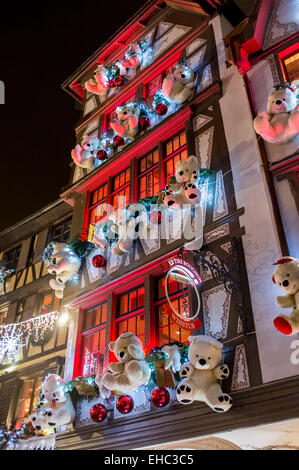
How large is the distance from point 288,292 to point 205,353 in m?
1.64

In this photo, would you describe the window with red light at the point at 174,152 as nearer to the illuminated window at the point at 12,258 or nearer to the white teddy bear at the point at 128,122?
the white teddy bear at the point at 128,122

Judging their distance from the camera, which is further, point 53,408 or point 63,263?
point 63,263

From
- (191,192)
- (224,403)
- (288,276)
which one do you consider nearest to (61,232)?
(191,192)

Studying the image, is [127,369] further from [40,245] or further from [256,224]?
[40,245]

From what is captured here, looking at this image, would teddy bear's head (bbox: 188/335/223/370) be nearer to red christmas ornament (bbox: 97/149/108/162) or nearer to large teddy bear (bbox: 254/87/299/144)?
large teddy bear (bbox: 254/87/299/144)

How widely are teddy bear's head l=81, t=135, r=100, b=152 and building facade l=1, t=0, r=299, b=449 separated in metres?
0.06

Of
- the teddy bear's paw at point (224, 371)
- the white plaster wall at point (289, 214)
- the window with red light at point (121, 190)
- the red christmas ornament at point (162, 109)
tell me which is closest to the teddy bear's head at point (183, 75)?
the red christmas ornament at point (162, 109)

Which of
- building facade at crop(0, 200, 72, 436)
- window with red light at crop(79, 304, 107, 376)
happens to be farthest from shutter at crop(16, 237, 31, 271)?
window with red light at crop(79, 304, 107, 376)

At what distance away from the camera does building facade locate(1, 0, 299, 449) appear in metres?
6.47

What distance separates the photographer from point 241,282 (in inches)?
271

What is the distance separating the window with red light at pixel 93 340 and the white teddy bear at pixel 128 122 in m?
4.75

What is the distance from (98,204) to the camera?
1189 centimetres

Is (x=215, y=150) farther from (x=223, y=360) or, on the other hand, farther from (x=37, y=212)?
(x=37, y=212)
